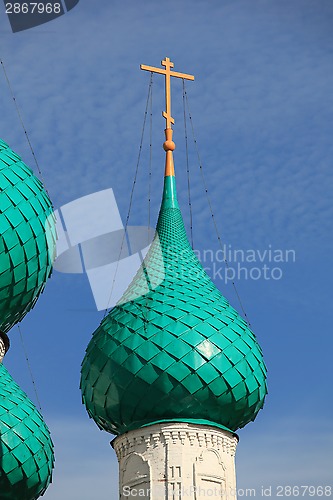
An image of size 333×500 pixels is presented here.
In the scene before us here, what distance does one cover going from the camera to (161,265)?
13.2 m

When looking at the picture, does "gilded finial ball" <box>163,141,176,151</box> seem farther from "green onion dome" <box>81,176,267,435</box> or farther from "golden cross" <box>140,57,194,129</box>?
"green onion dome" <box>81,176,267,435</box>

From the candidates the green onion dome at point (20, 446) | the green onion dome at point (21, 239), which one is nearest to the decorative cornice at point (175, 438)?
the green onion dome at point (20, 446)

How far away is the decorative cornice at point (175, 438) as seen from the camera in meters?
11.8

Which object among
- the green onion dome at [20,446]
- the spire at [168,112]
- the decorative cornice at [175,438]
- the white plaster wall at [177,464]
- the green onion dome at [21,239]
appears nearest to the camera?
the green onion dome at [21,239]

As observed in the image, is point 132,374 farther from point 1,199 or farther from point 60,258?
A: point 1,199

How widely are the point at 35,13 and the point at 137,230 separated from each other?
5289 mm

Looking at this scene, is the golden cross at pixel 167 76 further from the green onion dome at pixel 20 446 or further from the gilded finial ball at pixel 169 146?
the green onion dome at pixel 20 446

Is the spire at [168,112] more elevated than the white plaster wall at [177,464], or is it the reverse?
the spire at [168,112]

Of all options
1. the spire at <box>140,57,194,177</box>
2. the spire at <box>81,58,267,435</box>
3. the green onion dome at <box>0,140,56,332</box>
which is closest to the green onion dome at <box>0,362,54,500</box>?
the green onion dome at <box>0,140,56,332</box>

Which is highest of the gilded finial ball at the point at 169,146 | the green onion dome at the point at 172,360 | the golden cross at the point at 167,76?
the golden cross at the point at 167,76

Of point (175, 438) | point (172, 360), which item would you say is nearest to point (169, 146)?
point (172, 360)

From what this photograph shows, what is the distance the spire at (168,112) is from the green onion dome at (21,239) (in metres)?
4.17

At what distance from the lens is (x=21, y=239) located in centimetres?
971

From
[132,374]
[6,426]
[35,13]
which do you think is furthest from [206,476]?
[35,13]
